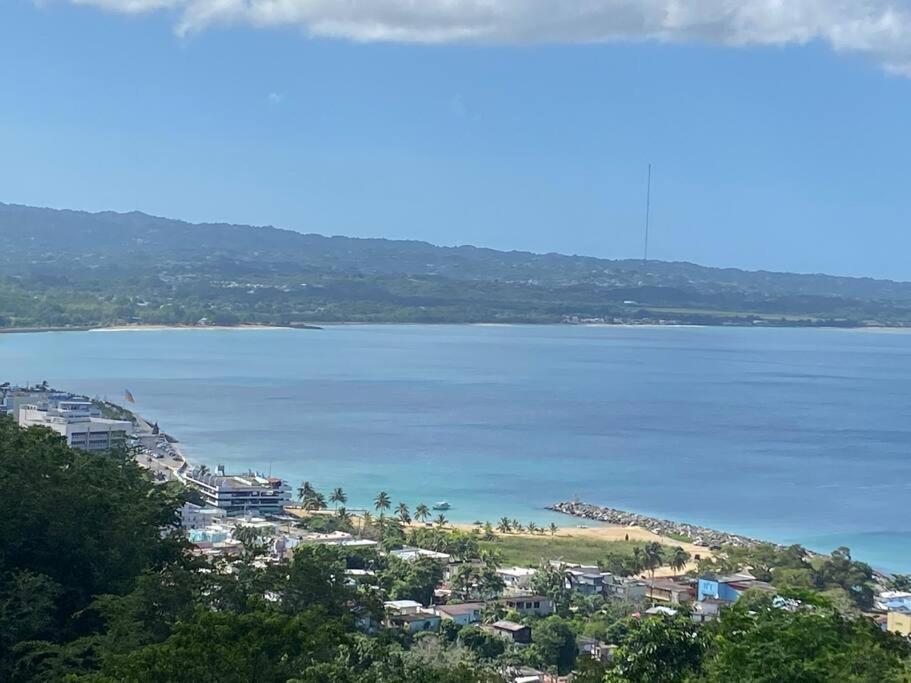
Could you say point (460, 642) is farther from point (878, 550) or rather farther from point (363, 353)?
point (363, 353)

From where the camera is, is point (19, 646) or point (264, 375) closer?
point (19, 646)

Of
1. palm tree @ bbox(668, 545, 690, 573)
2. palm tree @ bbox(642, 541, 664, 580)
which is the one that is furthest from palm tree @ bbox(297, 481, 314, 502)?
palm tree @ bbox(668, 545, 690, 573)

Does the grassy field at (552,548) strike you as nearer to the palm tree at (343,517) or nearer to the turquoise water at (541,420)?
the palm tree at (343,517)

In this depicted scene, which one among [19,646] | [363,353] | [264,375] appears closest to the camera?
[19,646]

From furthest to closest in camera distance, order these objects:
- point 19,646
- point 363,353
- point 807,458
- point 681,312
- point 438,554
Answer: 1. point 681,312
2. point 363,353
3. point 807,458
4. point 438,554
5. point 19,646

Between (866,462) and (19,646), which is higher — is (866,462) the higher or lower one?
the lower one

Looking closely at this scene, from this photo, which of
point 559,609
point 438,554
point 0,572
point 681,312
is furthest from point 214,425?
point 681,312

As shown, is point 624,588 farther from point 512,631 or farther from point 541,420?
point 541,420
